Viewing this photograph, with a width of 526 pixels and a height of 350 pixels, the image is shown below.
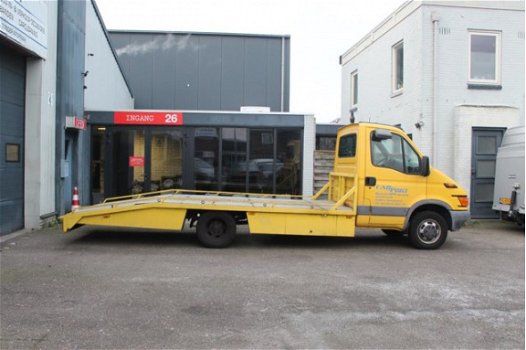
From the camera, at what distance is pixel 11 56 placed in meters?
9.67

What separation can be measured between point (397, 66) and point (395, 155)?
7.50 m

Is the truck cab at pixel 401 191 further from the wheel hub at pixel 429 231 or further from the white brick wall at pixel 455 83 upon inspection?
the white brick wall at pixel 455 83

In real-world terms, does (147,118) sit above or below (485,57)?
below

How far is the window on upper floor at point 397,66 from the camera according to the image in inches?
611

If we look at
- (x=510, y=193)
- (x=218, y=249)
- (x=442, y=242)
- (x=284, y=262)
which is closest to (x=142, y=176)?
(x=218, y=249)

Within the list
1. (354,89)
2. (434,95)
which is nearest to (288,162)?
(434,95)

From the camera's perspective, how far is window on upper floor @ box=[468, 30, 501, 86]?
1415 centimetres

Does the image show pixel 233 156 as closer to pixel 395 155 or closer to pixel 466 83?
pixel 395 155

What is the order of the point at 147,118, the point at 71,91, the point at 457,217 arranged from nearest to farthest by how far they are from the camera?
the point at 457,217, the point at 71,91, the point at 147,118

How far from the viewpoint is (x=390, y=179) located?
9.10m

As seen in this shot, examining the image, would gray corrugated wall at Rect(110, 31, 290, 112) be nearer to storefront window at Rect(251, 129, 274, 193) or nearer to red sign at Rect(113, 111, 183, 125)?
storefront window at Rect(251, 129, 274, 193)

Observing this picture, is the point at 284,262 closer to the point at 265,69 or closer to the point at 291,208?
the point at 291,208

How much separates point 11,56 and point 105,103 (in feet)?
21.4

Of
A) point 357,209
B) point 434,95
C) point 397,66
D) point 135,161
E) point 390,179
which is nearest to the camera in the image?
point 357,209
